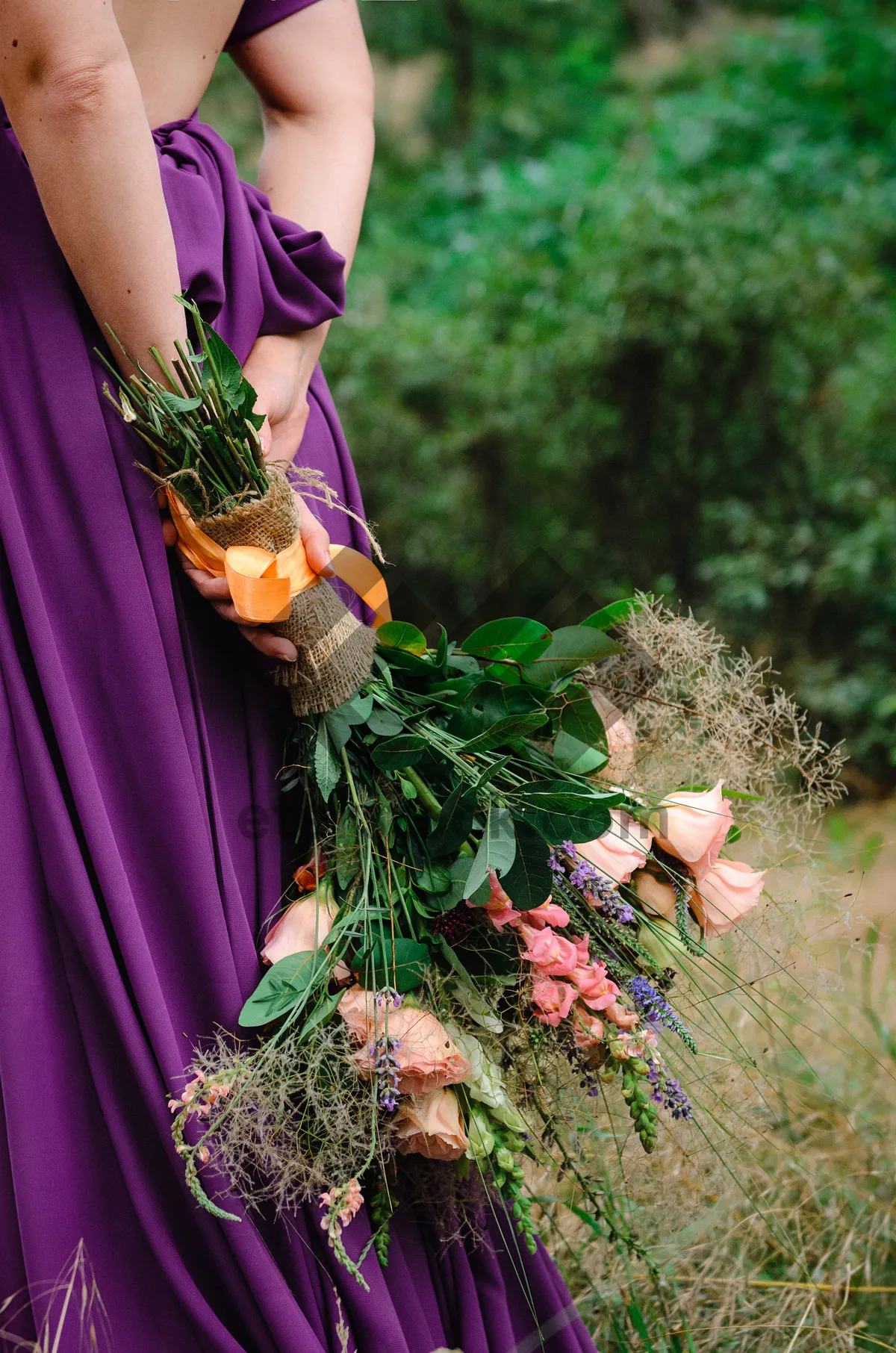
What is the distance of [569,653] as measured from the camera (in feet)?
4.01

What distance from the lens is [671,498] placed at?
463 centimetres

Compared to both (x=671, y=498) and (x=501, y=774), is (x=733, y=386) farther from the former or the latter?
(x=501, y=774)

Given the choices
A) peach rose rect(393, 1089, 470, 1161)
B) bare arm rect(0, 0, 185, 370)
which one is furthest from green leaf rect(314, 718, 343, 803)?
bare arm rect(0, 0, 185, 370)

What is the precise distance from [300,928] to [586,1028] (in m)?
0.31

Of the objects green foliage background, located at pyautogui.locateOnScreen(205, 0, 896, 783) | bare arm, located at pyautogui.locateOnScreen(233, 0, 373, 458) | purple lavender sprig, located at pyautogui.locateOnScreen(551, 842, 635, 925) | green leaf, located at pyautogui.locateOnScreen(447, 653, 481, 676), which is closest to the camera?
purple lavender sprig, located at pyautogui.locateOnScreen(551, 842, 635, 925)

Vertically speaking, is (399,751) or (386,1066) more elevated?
(399,751)

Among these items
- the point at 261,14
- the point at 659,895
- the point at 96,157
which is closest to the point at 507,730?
the point at 659,895

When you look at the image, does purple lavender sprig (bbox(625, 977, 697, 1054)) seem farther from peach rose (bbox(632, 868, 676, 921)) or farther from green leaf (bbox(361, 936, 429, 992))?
green leaf (bbox(361, 936, 429, 992))

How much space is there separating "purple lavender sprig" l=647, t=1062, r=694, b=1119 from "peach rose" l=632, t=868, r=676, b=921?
173 millimetres

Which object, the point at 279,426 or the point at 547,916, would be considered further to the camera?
the point at 279,426

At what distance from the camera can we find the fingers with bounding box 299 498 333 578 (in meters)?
1.14

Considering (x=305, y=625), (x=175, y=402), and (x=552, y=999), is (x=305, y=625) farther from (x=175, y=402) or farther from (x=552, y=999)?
(x=552, y=999)

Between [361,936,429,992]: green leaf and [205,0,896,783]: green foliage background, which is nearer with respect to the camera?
[361,936,429,992]: green leaf

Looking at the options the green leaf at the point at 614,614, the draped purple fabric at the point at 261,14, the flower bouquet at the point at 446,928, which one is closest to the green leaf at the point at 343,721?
the flower bouquet at the point at 446,928
